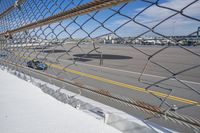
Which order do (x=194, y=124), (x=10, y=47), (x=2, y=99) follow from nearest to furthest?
1. (x=194, y=124)
2. (x=2, y=99)
3. (x=10, y=47)

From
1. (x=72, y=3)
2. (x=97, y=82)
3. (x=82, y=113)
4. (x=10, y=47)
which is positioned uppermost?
(x=72, y=3)

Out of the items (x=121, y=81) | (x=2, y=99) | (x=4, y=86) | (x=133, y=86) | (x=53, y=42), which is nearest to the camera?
(x=2, y=99)

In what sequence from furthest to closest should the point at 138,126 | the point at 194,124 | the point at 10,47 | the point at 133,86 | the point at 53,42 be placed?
the point at 133,86 < the point at 10,47 < the point at 53,42 < the point at 138,126 < the point at 194,124

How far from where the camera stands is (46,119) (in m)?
0.97

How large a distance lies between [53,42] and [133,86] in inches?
232

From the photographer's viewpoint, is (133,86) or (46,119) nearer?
(46,119)

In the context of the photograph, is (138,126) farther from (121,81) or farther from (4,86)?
(121,81)

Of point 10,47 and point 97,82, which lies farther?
point 97,82

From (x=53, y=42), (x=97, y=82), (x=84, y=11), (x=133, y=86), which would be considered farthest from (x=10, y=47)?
(x=97, y=82)

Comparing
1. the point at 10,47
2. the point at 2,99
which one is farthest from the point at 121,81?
the point at 2,99

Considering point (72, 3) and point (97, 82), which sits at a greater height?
point (72, 3)

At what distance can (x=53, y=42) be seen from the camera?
1790 millimetres

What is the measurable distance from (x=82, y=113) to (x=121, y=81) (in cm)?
734

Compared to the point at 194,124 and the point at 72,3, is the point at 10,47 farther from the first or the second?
the point at 194,124
